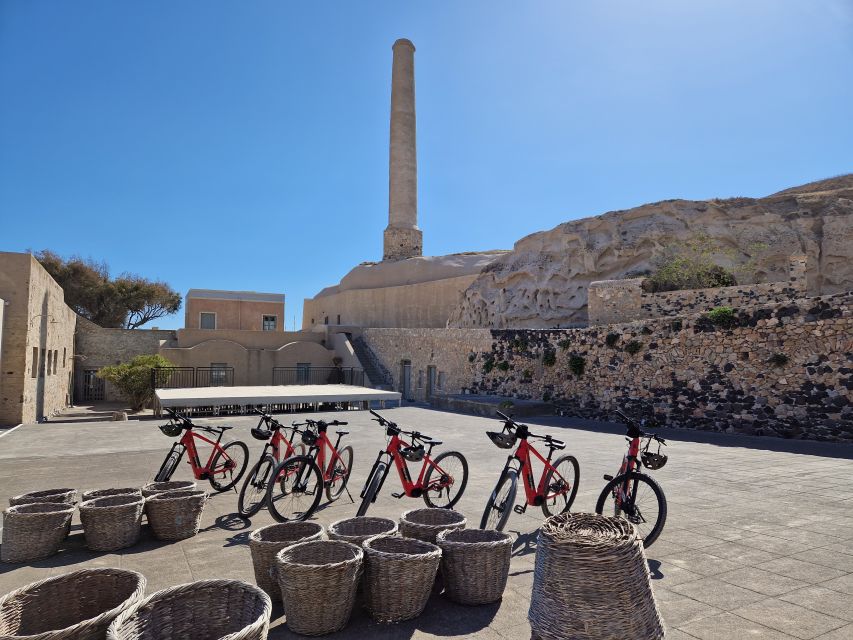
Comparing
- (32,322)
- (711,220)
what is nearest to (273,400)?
(32,322)

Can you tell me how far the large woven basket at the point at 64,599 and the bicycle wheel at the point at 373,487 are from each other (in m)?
2.28

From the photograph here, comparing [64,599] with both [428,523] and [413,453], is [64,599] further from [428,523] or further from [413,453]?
[413,453]

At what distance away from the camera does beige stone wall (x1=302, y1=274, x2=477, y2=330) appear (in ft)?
124

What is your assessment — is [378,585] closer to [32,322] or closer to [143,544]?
[143,544]

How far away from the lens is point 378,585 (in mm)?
3484

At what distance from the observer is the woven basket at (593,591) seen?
8.76 feet

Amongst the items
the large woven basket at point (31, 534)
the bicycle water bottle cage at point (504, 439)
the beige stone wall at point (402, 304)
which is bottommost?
the large woven basket at point (31, 534)

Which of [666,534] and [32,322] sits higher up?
[32,322]

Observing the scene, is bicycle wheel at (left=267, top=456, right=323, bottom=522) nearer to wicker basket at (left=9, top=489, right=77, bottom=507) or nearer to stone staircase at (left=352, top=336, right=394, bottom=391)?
wicker basket at (left=9, top=489, right=77, bottom=507)

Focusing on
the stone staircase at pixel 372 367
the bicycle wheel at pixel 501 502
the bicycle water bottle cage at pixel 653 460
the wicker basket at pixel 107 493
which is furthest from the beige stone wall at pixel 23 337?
the bicycle water bottle cage at pixel 653 460

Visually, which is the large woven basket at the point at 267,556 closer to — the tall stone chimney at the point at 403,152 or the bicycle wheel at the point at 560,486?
the bicycle wheel at the point at 560,486

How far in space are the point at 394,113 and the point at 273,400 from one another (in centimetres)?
2955

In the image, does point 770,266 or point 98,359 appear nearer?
point 770,266

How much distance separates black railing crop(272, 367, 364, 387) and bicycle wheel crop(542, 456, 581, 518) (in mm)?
21792
